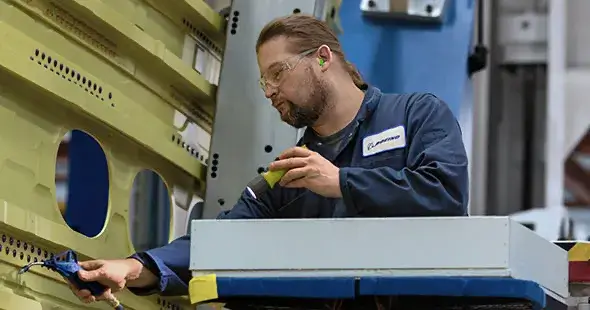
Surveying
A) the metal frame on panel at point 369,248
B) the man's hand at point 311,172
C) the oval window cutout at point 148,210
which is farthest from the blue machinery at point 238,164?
the oval window cutout at point 148,210

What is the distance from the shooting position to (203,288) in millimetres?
2469

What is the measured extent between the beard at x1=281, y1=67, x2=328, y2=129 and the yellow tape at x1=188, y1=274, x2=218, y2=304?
65 cm

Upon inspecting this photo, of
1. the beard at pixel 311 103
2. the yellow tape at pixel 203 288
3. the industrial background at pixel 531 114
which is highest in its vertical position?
the industrial background at pixel 531 114

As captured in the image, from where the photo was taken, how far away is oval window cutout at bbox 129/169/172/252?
18.5 feet

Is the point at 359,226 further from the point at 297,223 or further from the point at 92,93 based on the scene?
the point at 92,93

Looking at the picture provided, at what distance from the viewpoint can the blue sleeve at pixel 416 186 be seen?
259 cm

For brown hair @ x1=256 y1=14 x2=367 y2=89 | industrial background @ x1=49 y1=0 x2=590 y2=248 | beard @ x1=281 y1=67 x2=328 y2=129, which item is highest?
industrial background @ x1=49 y1=0 x2=590 y2=248

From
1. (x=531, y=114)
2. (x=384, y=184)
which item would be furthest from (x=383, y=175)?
(x=531, y=114)

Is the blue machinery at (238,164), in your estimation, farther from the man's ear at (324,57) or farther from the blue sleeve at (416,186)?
the man's ear at (324,57)

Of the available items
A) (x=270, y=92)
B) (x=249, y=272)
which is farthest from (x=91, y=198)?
(x=249, y=272)

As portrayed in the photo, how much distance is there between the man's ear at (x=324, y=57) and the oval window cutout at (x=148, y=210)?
8.89ft

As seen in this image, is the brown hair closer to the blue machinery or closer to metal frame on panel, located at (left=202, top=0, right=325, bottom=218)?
the blue machinery

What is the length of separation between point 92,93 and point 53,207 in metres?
0.35

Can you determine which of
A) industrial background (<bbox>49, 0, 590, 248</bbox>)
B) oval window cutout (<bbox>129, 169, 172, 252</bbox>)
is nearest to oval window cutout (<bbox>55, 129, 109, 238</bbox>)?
oval window cutout (<bbox>129, 169, 172, 252</bbox>)
